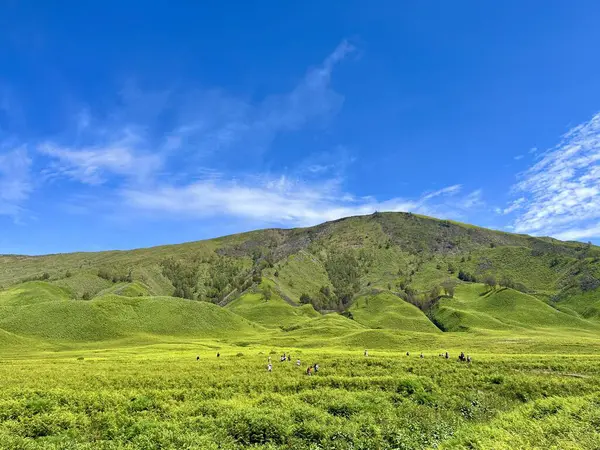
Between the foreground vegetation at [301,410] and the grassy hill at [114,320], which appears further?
the grassy hill at [114,320]

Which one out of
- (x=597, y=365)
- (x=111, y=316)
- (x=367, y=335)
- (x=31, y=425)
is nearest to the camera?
(x=31, y=425)

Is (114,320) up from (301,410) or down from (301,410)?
down

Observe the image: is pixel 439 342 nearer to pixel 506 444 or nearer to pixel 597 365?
pixel 597 365

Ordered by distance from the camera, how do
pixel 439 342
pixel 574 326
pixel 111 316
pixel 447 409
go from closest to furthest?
pixel 447 409
pixel 439 342
pixel 111 316
pixel 574 326

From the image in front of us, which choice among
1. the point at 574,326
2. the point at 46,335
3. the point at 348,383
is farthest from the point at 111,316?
the point at 574,326

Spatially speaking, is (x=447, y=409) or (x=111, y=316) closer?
(x=447, y=409)

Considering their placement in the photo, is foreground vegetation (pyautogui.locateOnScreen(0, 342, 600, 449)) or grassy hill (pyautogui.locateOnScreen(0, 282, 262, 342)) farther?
grassy hill (pyautogui.locateOnScreen(0, 282, 262, 342))

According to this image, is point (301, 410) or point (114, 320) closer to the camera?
point (301, 410)

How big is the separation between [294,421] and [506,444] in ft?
51.8

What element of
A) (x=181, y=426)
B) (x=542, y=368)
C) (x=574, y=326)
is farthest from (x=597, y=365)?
(x=574, y=326)

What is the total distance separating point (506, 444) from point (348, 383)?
80.7 ft

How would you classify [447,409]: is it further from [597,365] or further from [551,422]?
[597,365]

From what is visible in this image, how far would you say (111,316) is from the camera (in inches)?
6526

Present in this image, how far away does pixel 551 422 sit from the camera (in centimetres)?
2991
